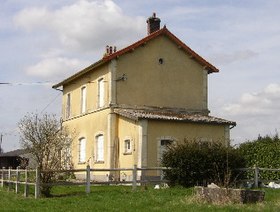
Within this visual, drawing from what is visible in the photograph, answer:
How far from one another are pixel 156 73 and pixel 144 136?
493 cm

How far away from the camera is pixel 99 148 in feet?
93.5

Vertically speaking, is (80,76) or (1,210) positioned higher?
(80,76)

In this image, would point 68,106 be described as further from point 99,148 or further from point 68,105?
point 99,148

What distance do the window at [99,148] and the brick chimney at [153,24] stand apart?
281 inches

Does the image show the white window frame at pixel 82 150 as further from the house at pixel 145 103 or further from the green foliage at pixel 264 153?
the green foliage at pixel 264 153

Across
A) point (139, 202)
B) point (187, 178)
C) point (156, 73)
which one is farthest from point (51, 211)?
point (156, 73)

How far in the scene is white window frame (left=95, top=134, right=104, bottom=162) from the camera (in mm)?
28031

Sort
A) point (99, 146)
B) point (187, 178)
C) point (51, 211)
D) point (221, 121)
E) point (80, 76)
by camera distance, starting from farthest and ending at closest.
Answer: point (80, 76) → point (99, 146) → point (221, 121) → point (187, 178) → point (51, 211)

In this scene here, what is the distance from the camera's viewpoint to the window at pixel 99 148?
92.0ft

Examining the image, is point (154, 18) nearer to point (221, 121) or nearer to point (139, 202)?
point (221, 121)

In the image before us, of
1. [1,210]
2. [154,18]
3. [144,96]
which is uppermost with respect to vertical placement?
[154,18]

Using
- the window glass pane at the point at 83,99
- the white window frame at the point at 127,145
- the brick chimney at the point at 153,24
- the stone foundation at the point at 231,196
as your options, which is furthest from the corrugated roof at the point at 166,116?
the stone foundation at the point at 231,196

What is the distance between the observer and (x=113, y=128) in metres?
26.9

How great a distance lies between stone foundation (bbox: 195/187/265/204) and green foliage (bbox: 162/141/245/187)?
487 centimetres
